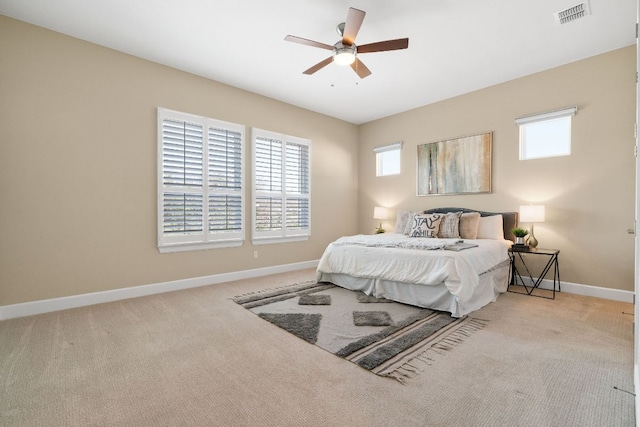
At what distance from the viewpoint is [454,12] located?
2.91 meters

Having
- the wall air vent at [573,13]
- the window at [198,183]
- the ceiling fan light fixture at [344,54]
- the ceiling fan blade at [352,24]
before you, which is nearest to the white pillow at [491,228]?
the wall air vent at [573,13]

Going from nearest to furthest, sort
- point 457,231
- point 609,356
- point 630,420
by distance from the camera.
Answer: point 630,420, point 609,356, point 457,231

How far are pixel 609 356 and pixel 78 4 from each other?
5400 mm

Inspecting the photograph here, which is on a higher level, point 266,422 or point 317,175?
point 317,175

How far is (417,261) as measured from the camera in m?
3.19

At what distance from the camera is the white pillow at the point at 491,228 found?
4.21 meters

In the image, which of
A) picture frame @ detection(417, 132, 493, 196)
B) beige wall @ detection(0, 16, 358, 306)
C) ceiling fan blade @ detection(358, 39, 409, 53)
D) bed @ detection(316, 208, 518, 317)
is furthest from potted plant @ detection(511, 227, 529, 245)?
beige wall @ detection(0, 16, 358, 306)

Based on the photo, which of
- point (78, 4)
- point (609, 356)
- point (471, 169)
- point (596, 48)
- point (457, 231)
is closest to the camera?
point (609, 356)

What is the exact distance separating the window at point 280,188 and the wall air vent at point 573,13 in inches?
149

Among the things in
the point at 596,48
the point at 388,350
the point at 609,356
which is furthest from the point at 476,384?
the point at 596,48

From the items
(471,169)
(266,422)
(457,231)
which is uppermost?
(471,169)

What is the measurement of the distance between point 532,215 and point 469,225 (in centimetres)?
77

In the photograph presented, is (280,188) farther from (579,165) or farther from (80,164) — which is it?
(579,165)

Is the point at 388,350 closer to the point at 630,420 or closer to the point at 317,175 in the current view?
the point at 630,420
